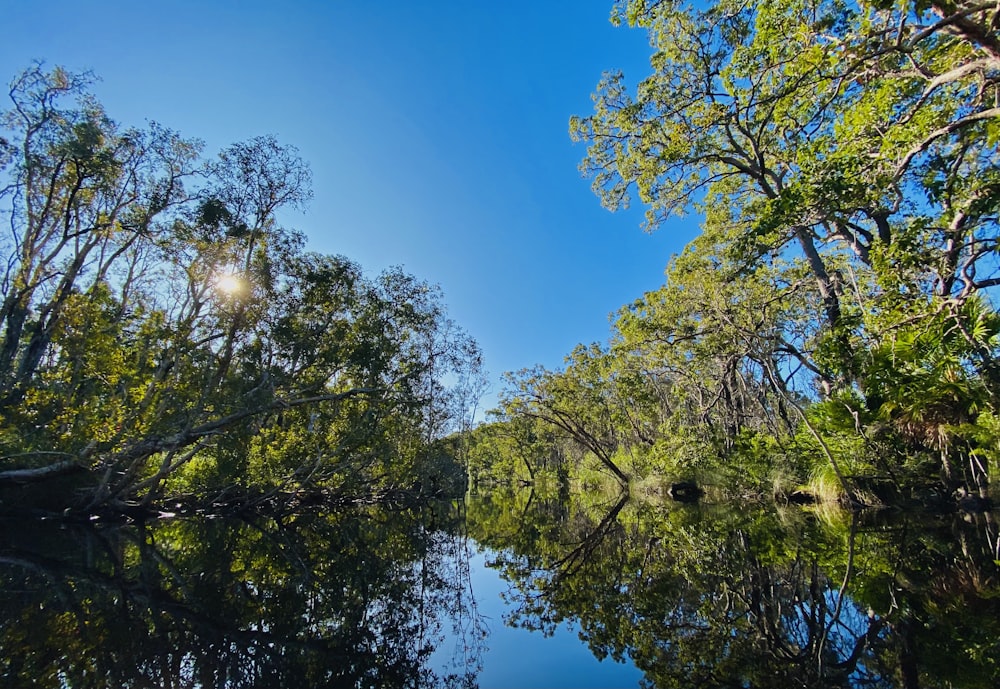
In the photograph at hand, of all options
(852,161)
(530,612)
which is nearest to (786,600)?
(530,612)

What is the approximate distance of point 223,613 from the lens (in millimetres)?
4566

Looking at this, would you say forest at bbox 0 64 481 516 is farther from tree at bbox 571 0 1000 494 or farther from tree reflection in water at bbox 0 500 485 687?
tree at bbox 571 0 1000 494

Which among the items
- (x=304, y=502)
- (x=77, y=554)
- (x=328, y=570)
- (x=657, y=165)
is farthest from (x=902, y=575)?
(x=304, y=502)

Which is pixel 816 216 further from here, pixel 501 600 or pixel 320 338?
pixel 320 338

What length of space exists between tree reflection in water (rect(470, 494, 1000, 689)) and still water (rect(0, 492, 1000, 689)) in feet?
0.08

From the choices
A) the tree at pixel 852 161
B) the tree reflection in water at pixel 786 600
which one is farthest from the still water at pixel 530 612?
the tree at pixel 852 161

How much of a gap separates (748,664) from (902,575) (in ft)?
10.9

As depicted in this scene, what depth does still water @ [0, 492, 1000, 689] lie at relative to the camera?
128 inches

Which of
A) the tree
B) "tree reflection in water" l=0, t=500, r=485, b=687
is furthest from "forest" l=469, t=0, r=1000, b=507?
"tree reflection in water" l=0, t=500, r=485, b=687

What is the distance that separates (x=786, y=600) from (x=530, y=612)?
2.79m

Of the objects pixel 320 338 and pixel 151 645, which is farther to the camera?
pixel 320 338

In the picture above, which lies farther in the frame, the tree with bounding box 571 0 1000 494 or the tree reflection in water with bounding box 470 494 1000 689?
the tree with bounding box 571 0 1000 494

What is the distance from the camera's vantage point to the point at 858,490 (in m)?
10.0

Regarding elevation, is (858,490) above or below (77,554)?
above
